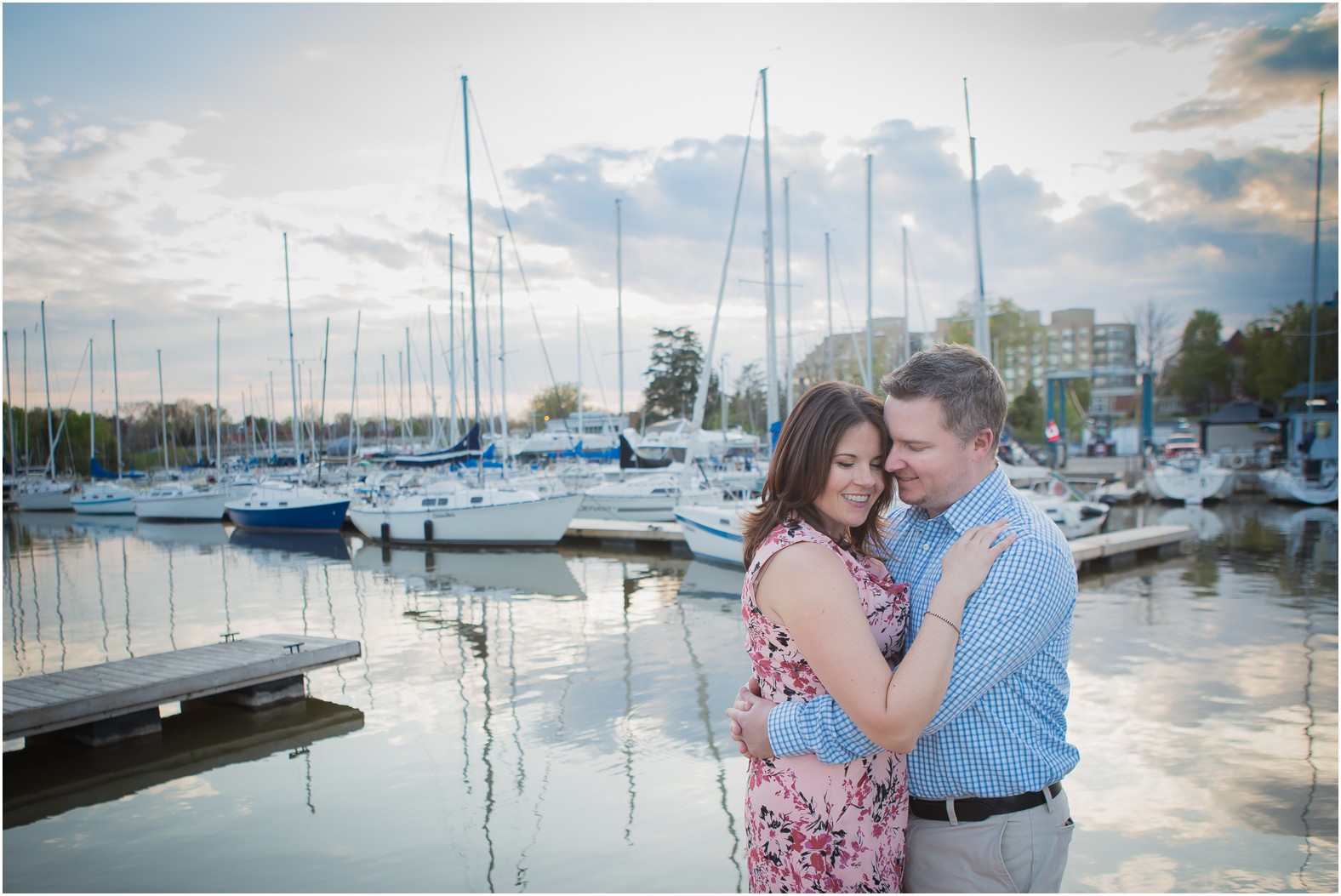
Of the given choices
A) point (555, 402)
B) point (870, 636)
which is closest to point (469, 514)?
point (870, 636)

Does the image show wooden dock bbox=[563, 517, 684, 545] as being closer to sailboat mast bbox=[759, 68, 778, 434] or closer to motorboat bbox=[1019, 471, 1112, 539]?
sailboat mast bbox=[759, 68, 778, 434]

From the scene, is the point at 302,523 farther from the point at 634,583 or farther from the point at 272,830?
the point at 272,830

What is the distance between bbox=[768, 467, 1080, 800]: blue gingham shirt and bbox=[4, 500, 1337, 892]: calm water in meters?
3.84

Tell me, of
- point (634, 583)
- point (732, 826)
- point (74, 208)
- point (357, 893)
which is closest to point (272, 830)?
point (357, 893)

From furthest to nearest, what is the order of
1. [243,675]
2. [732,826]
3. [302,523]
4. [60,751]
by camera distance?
[302,523] < [243,675] < [60,751] < [732,826]

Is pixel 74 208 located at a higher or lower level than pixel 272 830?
higher

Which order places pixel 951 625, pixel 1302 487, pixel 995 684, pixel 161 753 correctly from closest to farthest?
pixel 951 625 → pixel 995 684 → pixel 161 753 → pixel 1302 487

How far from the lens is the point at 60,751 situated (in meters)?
8.21

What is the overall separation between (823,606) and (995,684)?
1.63 ft

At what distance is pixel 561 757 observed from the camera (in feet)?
25.5

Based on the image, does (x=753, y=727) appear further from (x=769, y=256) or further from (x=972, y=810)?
(x=769, y=256)

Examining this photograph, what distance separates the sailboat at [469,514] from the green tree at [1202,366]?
2329 inches

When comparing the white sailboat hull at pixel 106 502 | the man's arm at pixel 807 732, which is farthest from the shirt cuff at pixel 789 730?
the white sailboat hull at pixel 106 502

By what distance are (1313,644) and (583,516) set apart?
74.1ft
